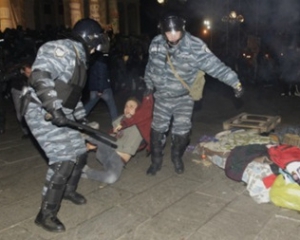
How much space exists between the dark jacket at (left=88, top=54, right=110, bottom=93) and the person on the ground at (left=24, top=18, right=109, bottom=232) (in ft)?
11.3

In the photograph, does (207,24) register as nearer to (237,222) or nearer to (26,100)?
(237,222)

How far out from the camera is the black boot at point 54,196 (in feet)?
12.3

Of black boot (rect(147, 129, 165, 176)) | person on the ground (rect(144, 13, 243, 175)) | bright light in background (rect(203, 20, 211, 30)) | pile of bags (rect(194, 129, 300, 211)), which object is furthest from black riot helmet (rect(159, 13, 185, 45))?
bright light in background (rect(203, 20, 211, 30))

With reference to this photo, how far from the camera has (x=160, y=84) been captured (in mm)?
5039

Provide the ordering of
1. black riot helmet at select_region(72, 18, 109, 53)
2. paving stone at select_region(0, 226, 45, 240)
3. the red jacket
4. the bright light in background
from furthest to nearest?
the bright light in background
the red jacket
black riot helmet at select_region(72, 18, 109, 53)
paving stone at select_region(0, 226, 45, 240)

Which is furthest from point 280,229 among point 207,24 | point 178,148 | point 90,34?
point 207,24

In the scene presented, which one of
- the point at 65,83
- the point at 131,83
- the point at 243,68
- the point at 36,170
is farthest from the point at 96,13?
the point at 65,83

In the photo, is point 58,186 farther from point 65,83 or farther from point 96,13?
point 96,13

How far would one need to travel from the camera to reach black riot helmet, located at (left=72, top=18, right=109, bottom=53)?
3.80m

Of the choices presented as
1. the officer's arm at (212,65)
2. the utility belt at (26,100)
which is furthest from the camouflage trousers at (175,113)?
the utility belt at (26,100)

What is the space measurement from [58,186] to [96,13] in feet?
56.6

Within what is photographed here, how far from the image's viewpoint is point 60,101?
136 inches

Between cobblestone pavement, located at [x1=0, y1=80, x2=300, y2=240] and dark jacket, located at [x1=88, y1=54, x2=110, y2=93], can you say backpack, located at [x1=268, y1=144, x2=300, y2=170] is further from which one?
dark jacket, located at [x1=88, y1=54, x2=110, y2=93]

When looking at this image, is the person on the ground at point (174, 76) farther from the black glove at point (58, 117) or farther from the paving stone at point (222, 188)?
the black glove at point (58, 117)
